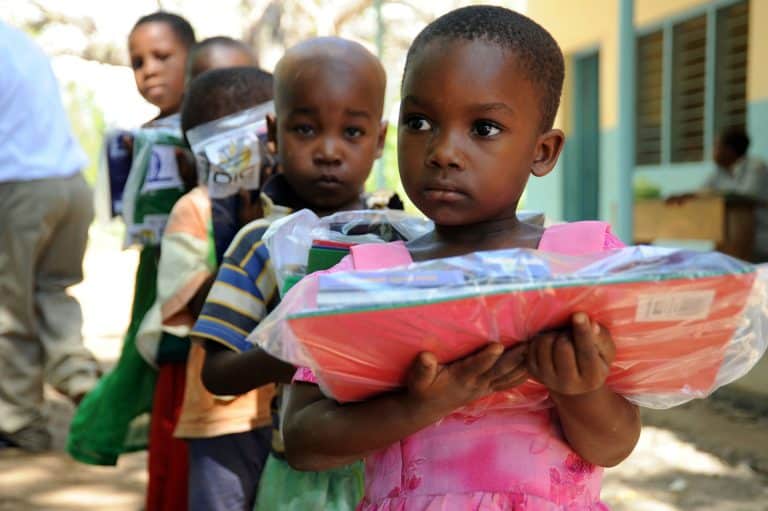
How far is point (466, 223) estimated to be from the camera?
1.42m

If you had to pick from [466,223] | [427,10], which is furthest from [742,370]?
[427,10]

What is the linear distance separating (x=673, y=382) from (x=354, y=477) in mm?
949

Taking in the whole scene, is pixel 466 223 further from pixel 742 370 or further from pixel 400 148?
pixel 742 370

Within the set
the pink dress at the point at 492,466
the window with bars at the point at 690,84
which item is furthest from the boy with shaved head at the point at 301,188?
the window with bars at the point at 690,84

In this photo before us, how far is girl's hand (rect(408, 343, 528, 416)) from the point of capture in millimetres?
1163

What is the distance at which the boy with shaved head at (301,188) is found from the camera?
198 centimetres

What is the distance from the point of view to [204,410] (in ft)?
7.98

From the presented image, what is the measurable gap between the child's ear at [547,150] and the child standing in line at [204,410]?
3.69 ft

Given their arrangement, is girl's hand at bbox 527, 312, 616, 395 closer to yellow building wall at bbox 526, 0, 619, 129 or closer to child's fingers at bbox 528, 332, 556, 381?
child's fingers at bbox 528, 332, 556, 381

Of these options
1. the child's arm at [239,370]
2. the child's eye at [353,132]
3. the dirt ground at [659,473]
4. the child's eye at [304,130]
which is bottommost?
the dirt ground at [659,473]

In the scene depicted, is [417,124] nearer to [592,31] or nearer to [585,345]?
[585,345]

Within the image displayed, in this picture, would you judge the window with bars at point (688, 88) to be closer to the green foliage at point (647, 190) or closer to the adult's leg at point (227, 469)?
the green foliage at point (647, 190)

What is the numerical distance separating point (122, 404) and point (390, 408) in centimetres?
203

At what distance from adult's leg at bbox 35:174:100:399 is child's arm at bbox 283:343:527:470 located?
12.0ft
